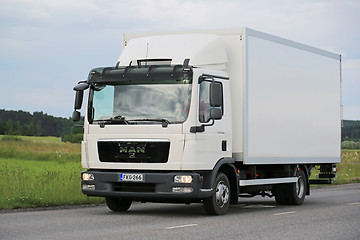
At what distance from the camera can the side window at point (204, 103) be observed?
1357 centimetres

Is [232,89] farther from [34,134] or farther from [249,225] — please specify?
[34,134]

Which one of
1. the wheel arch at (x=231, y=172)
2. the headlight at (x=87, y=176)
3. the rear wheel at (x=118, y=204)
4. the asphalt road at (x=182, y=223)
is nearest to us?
the asphalt road at (x=182, y=223)

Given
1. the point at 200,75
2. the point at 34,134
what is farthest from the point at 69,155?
the point at 34,134

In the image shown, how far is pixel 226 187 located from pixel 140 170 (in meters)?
1.82

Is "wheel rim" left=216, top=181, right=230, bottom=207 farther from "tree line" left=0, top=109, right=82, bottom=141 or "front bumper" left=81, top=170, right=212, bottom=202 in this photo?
"tree line" left=0, top=109, right=82, bottom=141

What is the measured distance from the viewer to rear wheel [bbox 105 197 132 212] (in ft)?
48.8

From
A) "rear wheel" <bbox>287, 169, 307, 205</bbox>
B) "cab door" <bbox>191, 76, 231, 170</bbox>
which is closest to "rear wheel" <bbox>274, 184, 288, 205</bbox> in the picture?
"rear wheel" <bbox>287, 169, 307, 205</bbox>

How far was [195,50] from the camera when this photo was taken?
47.0ft

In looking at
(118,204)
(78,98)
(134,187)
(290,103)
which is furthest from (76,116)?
(290,103)

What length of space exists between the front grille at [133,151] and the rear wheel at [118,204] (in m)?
1.20

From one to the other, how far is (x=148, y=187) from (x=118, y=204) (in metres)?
1.64

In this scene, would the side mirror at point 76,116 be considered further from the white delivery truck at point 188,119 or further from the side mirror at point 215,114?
the side mirror at point 215,114

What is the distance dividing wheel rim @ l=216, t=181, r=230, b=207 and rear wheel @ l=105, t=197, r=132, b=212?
2.04 metres

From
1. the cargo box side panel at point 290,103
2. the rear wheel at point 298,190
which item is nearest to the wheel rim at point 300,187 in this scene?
the rear wheel at point 298,190
